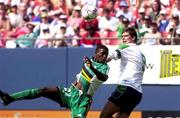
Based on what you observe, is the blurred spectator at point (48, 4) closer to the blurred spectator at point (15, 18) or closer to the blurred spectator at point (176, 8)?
the blurred spectator at point (15, 18)

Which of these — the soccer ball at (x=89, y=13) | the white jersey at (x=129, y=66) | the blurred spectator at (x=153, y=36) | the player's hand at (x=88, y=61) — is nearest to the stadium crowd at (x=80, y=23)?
the blurred spectator at (x=153, y=36)

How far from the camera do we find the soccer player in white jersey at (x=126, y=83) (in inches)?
485

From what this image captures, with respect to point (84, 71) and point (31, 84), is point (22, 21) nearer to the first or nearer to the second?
point (31, 84)

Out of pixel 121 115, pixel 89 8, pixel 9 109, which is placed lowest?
pixel 9 109

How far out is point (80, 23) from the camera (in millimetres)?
18312

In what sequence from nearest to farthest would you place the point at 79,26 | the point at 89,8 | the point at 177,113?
1. the point at 89,8
2. the point at 177,113
3. the point at 79,26

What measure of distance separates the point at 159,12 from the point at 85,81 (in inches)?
243

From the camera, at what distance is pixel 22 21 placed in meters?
19.2

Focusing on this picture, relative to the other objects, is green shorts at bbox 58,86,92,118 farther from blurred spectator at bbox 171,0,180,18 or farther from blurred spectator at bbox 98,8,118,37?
blurred spectator at bbox 171,0,180,18

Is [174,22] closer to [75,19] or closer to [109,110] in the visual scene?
[75,19]

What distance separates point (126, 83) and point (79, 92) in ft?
2.92

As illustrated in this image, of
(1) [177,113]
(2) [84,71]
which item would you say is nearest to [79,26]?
(1) [177,113]

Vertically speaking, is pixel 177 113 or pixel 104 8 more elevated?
pixel 104 8

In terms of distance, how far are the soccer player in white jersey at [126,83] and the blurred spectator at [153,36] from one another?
170 inches
